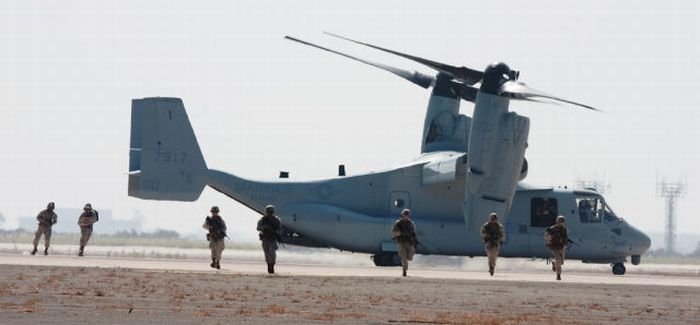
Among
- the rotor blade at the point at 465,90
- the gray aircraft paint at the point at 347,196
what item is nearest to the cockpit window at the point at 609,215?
the gray aircraft paint at the point at 347,196

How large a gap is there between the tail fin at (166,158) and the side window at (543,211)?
1039 cm

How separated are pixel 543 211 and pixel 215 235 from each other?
44.0 ft

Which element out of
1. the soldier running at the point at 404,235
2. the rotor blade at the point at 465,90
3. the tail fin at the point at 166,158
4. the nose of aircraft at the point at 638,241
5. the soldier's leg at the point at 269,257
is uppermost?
the rotor blade at the point at 465,90

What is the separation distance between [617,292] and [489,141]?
11714 millimetres

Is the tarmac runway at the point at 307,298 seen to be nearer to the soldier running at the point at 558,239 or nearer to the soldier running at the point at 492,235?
the soldier running at the point at 558,239

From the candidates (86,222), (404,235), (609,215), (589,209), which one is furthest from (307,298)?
(609,215)

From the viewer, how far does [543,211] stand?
48875 mm

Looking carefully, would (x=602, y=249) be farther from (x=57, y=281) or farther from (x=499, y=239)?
(x=57, y=281)

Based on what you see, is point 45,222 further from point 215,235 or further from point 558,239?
point 558,239

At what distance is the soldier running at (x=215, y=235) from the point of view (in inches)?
1553

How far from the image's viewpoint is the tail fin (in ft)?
159

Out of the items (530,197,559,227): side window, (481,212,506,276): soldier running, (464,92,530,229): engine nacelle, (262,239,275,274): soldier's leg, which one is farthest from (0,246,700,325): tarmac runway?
(530,197,559,227): side window

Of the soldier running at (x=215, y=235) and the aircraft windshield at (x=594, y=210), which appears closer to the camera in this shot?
the soldier running at (x=215, y=235)

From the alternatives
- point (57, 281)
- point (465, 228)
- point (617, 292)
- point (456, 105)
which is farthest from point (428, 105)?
point (57, 281)
